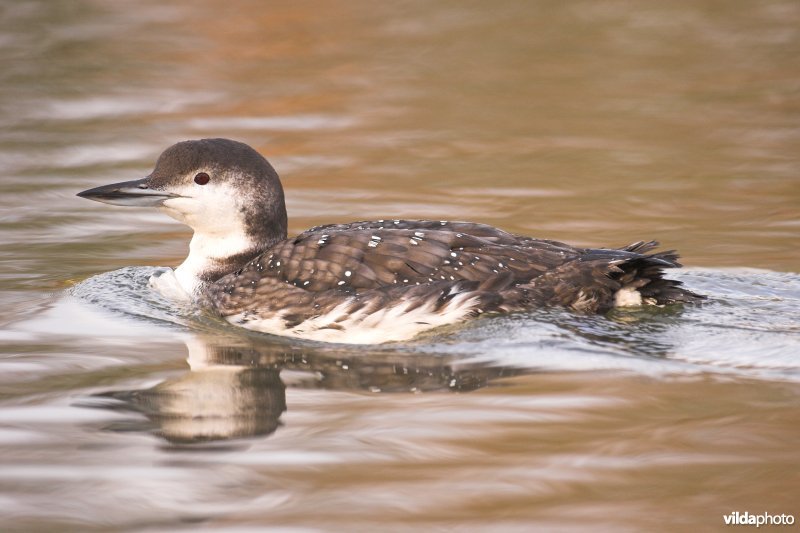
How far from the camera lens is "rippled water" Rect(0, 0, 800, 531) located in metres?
4.20

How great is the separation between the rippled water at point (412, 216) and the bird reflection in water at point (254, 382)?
0.06 ft

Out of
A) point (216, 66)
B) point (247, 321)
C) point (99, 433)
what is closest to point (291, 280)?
point (247, 321)

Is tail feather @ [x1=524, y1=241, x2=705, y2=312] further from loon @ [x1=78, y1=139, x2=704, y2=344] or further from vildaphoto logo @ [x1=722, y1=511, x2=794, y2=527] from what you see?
vildaphoto logo @ [x1=722, y1=511, x2=794, y2=527]

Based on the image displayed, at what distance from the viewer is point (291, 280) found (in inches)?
243

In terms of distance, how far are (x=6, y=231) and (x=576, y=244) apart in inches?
139

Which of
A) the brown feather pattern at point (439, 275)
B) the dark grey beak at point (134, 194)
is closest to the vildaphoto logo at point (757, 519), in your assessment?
the brown feather pattern at point (439, 275)

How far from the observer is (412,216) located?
838 cm

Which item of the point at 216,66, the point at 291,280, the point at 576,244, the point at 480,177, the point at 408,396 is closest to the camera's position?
the point at 408,396

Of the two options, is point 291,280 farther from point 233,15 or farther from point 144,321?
point 233,15

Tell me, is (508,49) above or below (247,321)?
above

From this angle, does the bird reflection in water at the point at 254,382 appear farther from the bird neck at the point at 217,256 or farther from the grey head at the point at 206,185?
the grey head at the point at 206,185

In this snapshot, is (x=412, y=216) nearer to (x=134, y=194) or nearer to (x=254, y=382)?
(x=134, y=194)

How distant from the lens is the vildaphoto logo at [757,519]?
3885mm

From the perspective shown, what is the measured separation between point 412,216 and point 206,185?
2193mm
